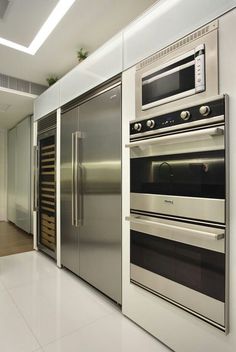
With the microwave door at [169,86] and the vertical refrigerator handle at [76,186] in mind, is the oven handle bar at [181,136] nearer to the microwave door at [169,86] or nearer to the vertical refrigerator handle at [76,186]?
the microwave door at [169,86]

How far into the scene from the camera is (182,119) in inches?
61.2

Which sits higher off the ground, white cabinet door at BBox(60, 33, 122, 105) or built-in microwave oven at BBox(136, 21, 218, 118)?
white cabinet door at BBox(60, 33, 122, 105)

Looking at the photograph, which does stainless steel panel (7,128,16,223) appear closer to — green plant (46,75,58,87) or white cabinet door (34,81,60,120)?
white cabinet door (34,81,60,120)

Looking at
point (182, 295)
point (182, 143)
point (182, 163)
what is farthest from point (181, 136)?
→ point (182, 295)

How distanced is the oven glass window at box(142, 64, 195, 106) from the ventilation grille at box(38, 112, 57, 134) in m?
1.89

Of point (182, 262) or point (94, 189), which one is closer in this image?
point (182, 262)

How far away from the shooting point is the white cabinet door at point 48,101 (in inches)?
129

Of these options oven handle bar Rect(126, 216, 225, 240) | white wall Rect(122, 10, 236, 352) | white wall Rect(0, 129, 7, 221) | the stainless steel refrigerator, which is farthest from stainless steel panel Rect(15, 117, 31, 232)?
oven handle bar Rect(126, 216, 225, 240)

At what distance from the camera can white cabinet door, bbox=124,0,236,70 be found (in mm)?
1434

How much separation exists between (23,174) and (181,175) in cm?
451

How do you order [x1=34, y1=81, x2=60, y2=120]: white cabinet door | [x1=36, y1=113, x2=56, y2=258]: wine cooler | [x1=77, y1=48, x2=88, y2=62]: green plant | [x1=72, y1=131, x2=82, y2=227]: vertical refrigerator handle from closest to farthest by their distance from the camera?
[x1=72, y1=131, x2=82, y2=227]: vertical refrigerator handle
[x1=77, y1=48, x2=88, y2=62]: green plant
[x1=34, y1=81, x2=60, y2=120]: white cabinet door
[x1=36, y1=113, x2=56, y2=258]: wine cooler

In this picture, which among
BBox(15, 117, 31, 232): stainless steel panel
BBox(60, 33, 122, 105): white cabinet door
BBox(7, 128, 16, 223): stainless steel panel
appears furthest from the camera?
BBox(7, 128, 16, 223): stainless steel panel

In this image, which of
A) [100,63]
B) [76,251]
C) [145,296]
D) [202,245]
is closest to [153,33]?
[100,63]

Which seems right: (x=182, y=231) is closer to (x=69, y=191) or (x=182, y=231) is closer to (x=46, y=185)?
(x=69, y=191)
